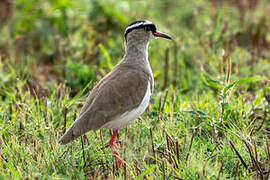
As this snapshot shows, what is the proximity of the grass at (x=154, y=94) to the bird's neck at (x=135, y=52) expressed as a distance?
384mm

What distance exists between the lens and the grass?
9.97 ft

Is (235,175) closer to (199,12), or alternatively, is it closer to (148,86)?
(148,86)

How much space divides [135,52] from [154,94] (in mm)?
1050

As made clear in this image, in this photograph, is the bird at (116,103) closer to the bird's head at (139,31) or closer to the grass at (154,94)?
the grass at (154,94)

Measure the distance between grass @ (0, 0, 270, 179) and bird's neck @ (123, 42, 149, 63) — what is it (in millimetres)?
384

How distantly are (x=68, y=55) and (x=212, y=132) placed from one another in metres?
3.06

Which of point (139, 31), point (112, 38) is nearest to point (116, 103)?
point (139, 31)

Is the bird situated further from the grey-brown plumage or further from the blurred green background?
the blurred green background

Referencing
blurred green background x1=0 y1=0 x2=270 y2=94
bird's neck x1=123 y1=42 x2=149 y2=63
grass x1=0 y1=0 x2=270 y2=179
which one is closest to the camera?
grass x1=0 y1=0 x2=270 y2=179

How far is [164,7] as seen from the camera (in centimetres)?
834

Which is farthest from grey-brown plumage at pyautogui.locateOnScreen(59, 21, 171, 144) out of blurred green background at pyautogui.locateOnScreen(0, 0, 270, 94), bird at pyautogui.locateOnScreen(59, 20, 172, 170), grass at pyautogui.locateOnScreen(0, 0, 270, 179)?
blurred green background at pyautogui.locateOnScreen(0, 0, 270, 94)

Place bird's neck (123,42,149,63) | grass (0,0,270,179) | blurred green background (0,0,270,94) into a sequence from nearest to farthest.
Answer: grass (0,0,270,179) < bird's neck (123,42,149,63) < blurred green background (0,0,270,94)

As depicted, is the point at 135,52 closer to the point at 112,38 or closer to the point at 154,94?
the point at 154,94

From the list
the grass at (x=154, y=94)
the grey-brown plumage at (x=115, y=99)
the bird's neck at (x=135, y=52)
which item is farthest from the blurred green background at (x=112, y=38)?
the grey-brown plumage at (x=115, y=99)
